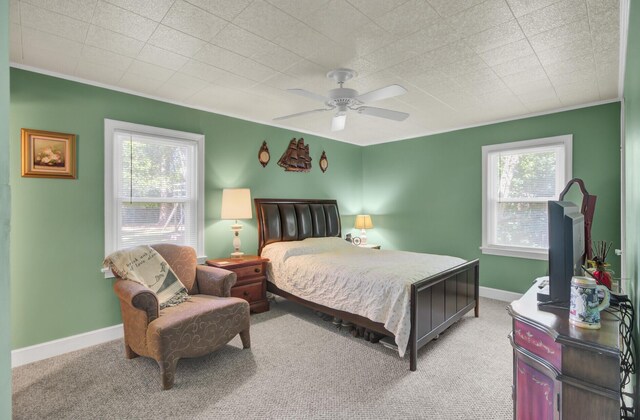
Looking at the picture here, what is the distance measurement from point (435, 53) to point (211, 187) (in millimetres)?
2950

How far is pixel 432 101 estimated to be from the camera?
143 inches

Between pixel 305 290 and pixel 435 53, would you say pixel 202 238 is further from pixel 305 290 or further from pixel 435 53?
pixel 435 53

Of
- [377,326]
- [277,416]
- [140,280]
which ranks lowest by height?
[277,416]

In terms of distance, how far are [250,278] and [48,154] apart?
2336 millimetres

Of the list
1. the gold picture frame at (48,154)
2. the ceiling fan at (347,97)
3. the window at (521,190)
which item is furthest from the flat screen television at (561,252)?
the gold picture frame at (48,154)

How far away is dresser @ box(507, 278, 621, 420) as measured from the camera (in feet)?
3.71

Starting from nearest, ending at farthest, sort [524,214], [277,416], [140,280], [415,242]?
[277,416] → [140,280] → [524,214] → [415,242]

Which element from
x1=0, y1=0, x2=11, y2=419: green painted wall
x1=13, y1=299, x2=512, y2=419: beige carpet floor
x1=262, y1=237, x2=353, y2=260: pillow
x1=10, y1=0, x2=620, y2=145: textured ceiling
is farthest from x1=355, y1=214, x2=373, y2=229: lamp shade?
x1=0, y1=0, x2=11, y2=419: green painted wall

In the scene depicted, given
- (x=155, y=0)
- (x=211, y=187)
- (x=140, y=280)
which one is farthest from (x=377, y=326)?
(x=155, y=0)

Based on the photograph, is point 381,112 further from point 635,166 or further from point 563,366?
point 563,366

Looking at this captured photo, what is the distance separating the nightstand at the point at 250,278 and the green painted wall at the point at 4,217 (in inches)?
114

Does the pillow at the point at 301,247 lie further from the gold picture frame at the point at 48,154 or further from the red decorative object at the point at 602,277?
the red decorative object at the point at 602,277

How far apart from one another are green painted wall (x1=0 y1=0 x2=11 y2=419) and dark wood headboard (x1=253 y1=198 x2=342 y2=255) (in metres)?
3.63

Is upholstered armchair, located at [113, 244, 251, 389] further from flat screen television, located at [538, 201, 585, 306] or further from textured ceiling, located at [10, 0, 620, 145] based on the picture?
flat screen television, located at [538, 201, 585, 306]
